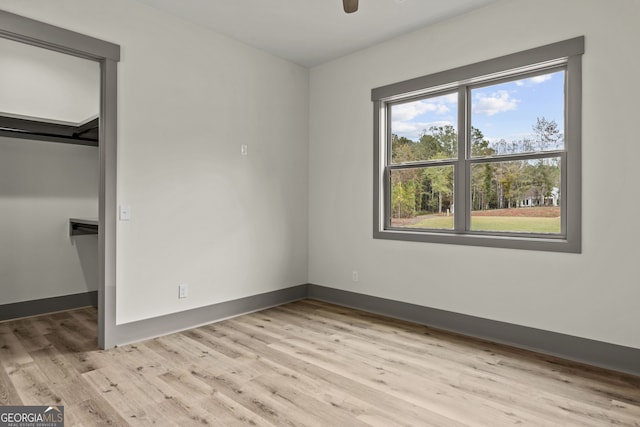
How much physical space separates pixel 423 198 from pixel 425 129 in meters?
0.71

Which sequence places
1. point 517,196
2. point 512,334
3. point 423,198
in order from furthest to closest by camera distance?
point 423,198 → point 517,196 → point 512,334

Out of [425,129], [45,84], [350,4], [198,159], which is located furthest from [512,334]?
[45,84]

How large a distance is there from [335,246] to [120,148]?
8.19ft

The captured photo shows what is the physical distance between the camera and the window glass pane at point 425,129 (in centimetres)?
375

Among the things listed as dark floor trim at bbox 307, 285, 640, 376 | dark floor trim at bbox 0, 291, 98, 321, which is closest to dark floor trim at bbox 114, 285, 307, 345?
dark floor trim at bbox 307, 285, 640, 376

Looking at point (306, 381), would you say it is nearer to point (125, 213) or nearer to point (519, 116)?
point (125, 213)

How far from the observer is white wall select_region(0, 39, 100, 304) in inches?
153

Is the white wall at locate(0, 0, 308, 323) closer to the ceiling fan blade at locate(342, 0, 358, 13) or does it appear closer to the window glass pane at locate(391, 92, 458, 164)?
the window glass pane at locate(391, 92, 458, 164)

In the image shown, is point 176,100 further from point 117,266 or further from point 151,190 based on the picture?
point 117,266

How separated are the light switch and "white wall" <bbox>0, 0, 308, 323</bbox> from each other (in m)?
0.05

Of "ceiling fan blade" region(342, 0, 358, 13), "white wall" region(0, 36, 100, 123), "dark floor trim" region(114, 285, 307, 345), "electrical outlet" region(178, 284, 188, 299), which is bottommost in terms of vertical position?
"dark floor trim" region(114, 285, 307, 345)

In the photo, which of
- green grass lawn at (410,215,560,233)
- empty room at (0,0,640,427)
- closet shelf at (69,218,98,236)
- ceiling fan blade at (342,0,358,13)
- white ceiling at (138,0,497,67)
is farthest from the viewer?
closet shelf at (69,218,98,236)

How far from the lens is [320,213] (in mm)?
4766

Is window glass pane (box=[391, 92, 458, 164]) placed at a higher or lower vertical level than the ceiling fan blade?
lower
